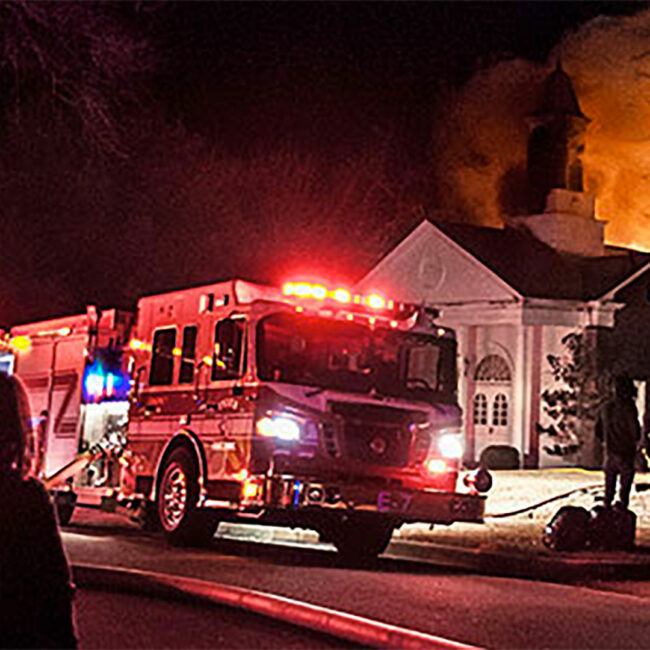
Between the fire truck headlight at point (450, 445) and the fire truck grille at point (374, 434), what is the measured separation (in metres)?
0.44

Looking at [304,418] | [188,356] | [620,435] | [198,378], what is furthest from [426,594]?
[620,435]

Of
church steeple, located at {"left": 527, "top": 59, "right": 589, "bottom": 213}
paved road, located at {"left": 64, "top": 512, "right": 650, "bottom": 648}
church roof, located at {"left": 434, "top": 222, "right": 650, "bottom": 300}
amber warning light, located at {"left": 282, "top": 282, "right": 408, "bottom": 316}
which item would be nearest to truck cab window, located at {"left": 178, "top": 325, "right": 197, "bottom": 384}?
amber warning light, located at {"left": 282, "top": 282, "right": 408, "bottom": 316}

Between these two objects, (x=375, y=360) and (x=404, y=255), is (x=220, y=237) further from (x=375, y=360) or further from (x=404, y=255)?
(x=375, y=360)

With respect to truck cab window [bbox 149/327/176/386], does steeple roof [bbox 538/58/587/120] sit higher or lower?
higher

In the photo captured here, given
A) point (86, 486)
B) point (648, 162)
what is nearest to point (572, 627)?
point (86, 486)

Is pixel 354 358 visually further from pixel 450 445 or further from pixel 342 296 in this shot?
pixel 450 445

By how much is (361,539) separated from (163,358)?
9.75 ft

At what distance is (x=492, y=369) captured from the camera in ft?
112

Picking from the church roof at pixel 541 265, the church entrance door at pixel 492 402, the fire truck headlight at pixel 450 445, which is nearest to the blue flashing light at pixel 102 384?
the fire truck headlight at pixel 450 445

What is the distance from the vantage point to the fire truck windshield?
11734mm

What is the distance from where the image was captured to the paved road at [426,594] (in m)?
7.76

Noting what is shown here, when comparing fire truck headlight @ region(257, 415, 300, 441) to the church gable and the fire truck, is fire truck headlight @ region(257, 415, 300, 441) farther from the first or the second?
the church gable

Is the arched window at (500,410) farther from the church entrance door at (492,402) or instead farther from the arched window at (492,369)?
the arched window at (492,369)

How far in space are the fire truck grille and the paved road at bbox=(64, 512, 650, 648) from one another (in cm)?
108
